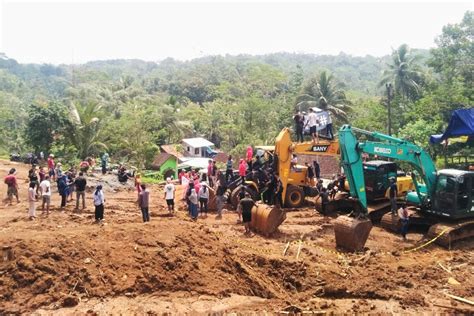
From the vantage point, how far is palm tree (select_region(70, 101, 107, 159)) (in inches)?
1292

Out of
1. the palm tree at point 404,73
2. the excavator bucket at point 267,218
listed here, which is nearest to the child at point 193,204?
the excavator bucket at point 267,218

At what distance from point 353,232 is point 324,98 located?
28563 mm

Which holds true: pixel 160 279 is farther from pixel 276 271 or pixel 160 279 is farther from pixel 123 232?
pixel 276 271

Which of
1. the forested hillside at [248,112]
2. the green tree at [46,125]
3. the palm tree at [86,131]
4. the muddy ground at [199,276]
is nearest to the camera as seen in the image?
the muddy ground at [199,276]

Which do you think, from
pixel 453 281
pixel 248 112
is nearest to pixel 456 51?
pixel 248 112

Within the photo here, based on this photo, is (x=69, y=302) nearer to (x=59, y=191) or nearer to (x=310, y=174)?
(x=59, y=191)

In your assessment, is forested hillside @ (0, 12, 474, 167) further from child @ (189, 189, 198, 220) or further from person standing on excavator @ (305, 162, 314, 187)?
child @ (189, 189, 198, 220)

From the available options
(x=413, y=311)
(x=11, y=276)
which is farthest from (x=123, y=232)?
(x=413, y=311)

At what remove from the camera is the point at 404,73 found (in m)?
43.9

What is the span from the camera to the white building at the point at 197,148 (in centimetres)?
4378

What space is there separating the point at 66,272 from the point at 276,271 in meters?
4.54

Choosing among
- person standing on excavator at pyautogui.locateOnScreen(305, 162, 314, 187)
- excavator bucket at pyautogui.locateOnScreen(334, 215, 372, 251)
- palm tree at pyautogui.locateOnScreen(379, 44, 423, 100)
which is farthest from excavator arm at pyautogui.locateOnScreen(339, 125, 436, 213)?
palm tree at pyautogui.locateOnScreen(379, 44, 423, 100)

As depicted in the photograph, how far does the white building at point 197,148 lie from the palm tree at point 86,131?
471 inches

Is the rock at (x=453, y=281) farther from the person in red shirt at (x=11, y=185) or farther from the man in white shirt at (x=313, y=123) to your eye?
the person in red shirt at (x=11, y=185)
